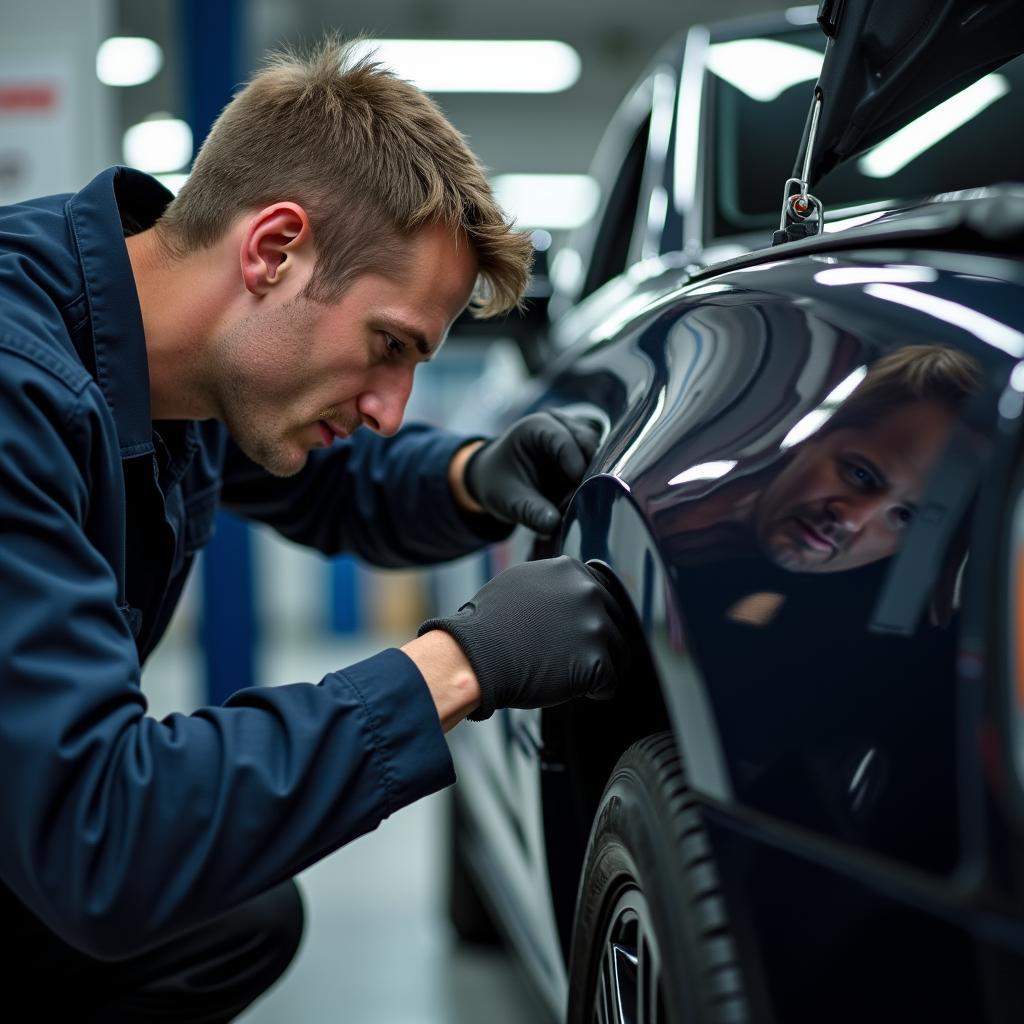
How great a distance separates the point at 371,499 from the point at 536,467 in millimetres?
461

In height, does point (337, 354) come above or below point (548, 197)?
above

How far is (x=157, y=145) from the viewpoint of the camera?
965 centimetres

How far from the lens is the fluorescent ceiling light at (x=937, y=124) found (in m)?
1.57

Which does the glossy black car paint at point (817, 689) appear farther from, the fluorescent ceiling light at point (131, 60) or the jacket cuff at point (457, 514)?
the fluorescent ceiling light at point (131, 60)

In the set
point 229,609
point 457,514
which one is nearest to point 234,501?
point 457,514

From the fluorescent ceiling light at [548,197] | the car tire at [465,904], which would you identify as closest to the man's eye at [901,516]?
the car tire at [465,904]

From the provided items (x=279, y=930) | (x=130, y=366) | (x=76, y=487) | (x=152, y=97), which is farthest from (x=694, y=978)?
(x=152, y=97)

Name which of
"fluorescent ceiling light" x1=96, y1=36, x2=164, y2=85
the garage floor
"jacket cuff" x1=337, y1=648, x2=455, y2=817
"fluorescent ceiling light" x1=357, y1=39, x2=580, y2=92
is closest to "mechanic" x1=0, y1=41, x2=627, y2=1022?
"jacket cuff" x1=337, y1=648, x2=455, y2=817

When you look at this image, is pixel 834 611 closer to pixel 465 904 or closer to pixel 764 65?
pixel 764 65

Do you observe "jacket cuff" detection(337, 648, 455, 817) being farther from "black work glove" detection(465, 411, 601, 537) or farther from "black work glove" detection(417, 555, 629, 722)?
"black work glove" detection(465, 411, 601, 537)

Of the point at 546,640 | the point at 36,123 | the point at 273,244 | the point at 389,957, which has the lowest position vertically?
the point at 389,957

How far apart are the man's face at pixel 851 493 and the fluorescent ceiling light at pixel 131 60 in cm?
760

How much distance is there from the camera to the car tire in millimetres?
2615

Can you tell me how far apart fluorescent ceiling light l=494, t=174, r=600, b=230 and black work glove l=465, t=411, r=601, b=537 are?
8.78 metres
